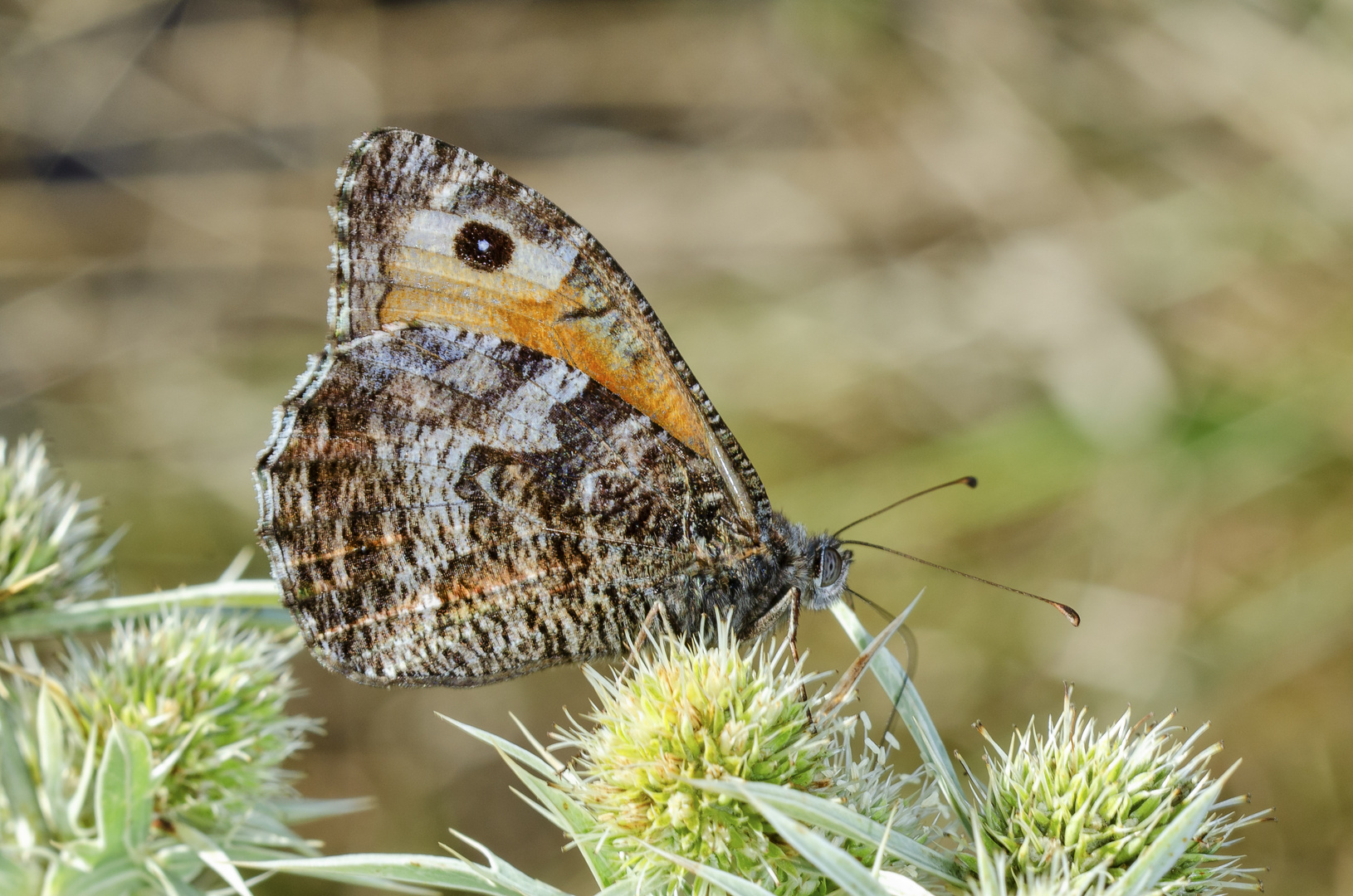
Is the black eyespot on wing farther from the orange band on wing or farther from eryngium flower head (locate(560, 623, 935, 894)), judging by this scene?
eryngium flower head (locate(560, 623, 935, 894))

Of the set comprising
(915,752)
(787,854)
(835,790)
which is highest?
(915,752)

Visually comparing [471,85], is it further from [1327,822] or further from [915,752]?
[1327,822]

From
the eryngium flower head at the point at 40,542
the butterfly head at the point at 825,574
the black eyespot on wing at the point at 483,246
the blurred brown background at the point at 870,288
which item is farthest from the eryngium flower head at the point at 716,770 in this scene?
the blurred brown background at the point at 870,288

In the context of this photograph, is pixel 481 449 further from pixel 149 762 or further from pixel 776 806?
pixel 776 806

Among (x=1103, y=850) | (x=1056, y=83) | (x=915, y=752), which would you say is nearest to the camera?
(x=1103, y=850)

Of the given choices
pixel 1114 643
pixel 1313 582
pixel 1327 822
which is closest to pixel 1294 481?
pixel 1313 582

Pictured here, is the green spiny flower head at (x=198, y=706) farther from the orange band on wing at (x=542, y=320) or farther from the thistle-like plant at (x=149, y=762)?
the orange band on wing at (x=542, y=320)

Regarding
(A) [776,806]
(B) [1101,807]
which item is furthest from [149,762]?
(B) [1101,807]
